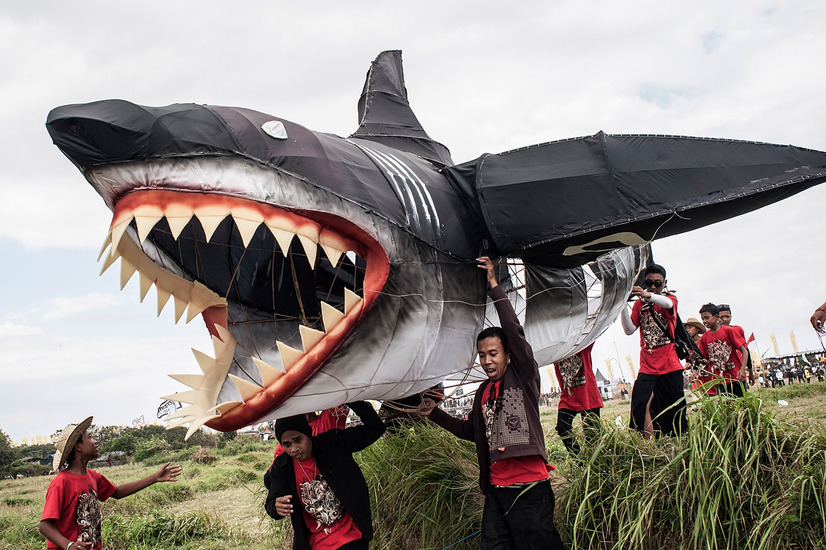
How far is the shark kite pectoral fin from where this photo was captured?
3777 millimetres

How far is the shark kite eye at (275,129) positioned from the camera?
122 inches

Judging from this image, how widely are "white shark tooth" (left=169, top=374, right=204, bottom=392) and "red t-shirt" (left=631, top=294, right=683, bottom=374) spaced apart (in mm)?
3439

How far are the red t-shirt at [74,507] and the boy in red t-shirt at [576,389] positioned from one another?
3.32 m

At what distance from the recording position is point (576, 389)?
5.48 meters

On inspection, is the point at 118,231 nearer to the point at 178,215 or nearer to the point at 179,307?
the point at 178,215

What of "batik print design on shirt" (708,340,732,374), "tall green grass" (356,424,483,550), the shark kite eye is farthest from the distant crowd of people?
"batik print design on shirt" (708,340,732,374)

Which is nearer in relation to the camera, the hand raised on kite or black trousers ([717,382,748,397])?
black trousers ([717,382,748,397])

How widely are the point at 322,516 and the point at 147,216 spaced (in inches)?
76.5

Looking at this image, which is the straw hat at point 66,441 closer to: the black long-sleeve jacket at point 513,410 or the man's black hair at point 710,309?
the black long-sleeve jacket at point 513,410

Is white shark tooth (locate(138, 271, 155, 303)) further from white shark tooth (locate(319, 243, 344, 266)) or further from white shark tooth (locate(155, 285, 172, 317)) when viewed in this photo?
white shark tooth (locate(319, 243, 344, 266))

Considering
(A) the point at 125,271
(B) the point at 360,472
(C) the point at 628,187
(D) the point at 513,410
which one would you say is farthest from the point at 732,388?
(A) the point at 125,271

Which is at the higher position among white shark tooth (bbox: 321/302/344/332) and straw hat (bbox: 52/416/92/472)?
white shark tooth (bbox: 321/302/344/332)

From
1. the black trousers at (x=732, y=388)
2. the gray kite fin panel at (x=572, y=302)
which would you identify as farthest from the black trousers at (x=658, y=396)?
the gray kite fin panel at (x=572, y=302)

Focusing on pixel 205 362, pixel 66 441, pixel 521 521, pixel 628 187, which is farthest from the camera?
pixel 66 441
